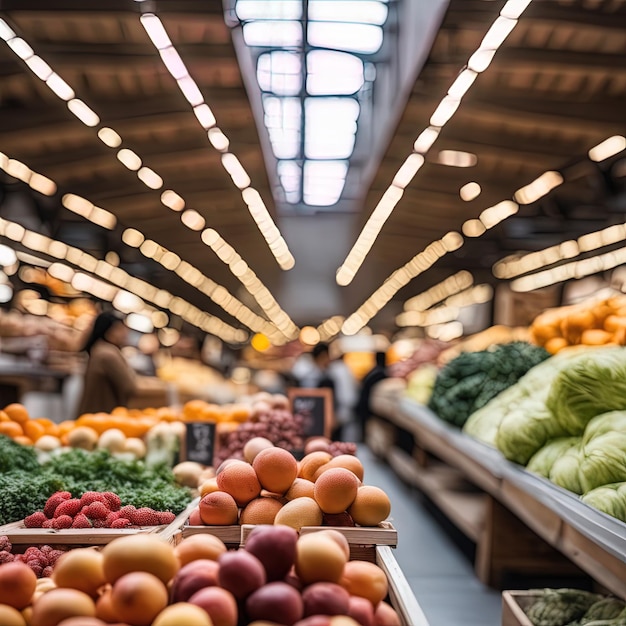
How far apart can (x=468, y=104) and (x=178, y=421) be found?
11.1 feet

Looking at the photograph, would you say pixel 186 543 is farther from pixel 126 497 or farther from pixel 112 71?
pixel 112 71

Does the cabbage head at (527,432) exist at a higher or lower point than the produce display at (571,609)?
higher

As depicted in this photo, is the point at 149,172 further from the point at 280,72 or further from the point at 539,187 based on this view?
the point at 280,72

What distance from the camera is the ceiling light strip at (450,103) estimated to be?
364 centimetres

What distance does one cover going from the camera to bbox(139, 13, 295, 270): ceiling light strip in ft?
13.5

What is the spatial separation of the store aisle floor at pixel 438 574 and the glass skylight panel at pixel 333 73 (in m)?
13.7

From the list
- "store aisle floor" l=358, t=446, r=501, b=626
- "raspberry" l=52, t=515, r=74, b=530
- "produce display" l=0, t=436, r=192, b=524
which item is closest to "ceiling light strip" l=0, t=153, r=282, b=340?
"produce display" l=0, t=436, r=192, b=524

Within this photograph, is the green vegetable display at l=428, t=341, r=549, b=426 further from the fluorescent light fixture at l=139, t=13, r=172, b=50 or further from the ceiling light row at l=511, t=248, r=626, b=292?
the ceiling light row at l=511, t=248, r=626, b=292

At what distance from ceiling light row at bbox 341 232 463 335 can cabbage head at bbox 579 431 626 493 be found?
31.2 ft

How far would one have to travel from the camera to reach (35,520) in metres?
2.18

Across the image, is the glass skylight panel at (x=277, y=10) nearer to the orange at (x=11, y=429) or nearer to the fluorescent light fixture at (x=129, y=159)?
the fluorescent light fixture at (x=129, y=159)

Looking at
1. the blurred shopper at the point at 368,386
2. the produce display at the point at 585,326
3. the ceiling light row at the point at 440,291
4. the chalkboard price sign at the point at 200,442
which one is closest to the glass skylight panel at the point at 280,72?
the ceiling light row at the point at 440,291

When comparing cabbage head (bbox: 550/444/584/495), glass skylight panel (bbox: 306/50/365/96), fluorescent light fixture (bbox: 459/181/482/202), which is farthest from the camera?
glass skylight panel (bbox: 306/50/365/96)

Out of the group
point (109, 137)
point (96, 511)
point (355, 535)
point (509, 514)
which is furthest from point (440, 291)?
point (355, 535)
